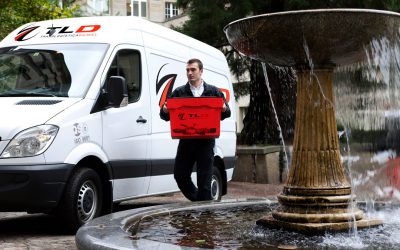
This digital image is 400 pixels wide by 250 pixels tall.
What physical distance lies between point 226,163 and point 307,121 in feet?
18.3

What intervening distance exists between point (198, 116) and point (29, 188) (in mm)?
1914

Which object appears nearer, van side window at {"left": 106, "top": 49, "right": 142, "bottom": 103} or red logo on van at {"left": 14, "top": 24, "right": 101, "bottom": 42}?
van side window at {"left": 106, "top": 49, "right": 142, "bottom": 103}

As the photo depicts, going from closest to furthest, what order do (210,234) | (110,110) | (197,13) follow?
(210,234) < (110,110) < (197,13)

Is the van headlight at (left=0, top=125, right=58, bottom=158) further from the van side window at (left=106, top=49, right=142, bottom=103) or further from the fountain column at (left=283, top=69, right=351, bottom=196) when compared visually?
the fountain column at (left=283, top=69, right=351, bottom=196)

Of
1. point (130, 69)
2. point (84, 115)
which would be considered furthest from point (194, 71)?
point (130, 69)

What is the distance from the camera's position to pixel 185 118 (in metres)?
7.24

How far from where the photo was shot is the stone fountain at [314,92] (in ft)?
16.3

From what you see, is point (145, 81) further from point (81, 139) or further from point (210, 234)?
point (210, 234)

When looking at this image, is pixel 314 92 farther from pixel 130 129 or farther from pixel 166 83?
pixel 166 83

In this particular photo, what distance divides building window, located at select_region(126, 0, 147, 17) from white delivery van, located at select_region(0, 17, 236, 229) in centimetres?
4207

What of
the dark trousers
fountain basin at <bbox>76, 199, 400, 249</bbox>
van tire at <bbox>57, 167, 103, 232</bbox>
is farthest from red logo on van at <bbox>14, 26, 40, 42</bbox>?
fountain basin at <bbox>76, 199, 400, 249</bbox>

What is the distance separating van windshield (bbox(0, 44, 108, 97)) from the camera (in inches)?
295

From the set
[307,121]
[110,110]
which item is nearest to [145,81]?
[110,110]

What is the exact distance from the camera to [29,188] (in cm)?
659
